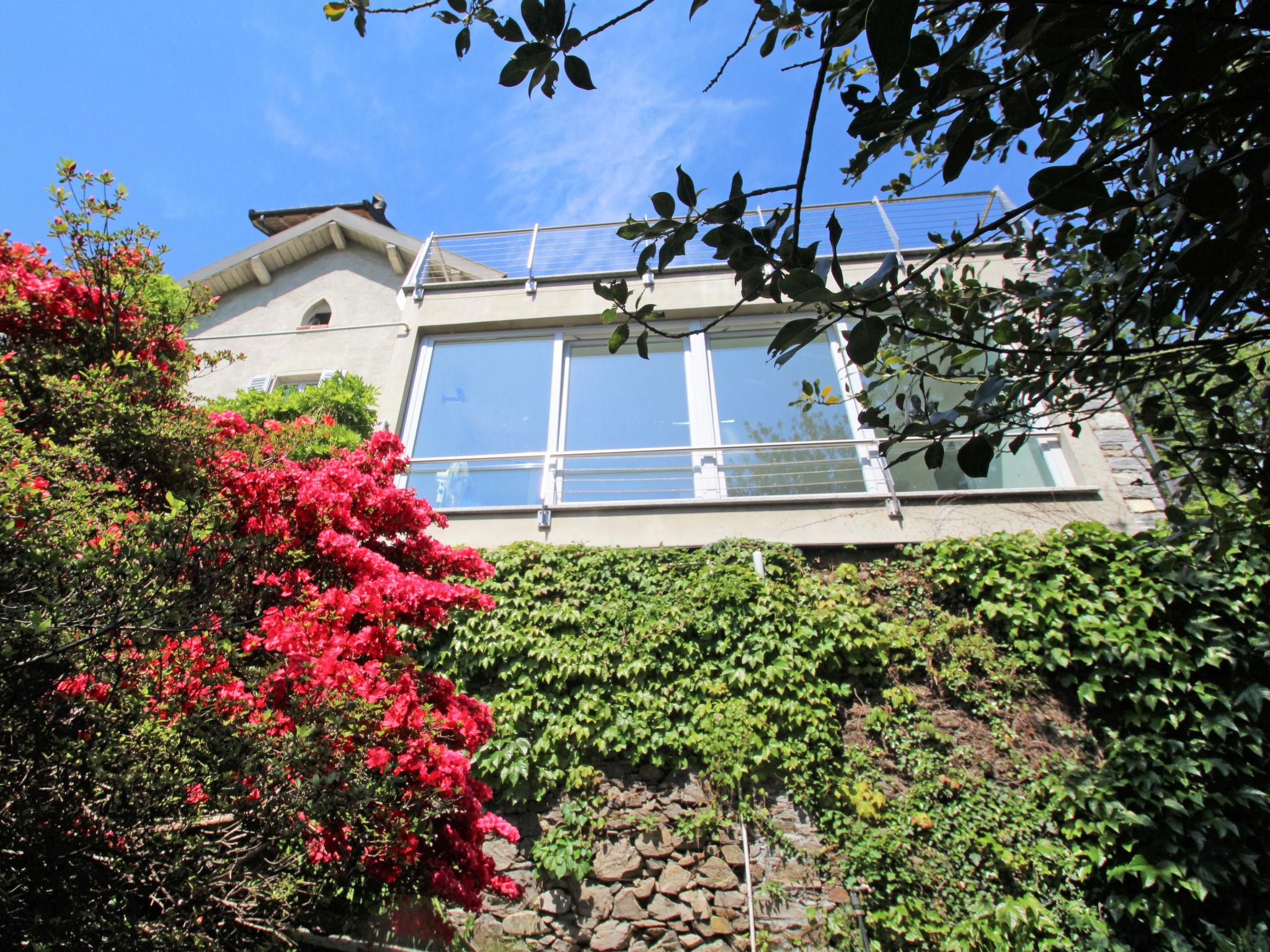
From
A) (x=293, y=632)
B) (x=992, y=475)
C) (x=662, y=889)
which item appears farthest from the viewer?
(x=992, y=475)

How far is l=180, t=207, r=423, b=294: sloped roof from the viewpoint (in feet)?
34.3

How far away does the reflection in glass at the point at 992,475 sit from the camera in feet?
20.2

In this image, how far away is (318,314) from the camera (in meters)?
10.6

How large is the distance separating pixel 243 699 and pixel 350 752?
0.52 meters

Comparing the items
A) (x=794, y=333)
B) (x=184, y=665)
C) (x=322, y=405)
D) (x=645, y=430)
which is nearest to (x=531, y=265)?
(x=645, y=430)

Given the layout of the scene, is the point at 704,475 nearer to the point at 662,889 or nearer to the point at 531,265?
the point at 662,889

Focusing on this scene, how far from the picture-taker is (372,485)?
3979mm

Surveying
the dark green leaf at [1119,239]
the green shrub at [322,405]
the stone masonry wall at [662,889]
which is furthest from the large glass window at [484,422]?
the dark green leaf at [1119,239]

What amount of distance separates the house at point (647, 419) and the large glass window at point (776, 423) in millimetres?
22

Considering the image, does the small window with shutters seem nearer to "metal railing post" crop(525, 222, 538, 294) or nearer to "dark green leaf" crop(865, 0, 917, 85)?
"metal railing post" crop(525, 222, 538, 294)

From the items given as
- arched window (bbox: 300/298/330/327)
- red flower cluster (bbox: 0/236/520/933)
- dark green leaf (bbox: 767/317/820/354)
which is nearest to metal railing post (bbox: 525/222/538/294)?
arched window (bbox: 300/298/330/327)

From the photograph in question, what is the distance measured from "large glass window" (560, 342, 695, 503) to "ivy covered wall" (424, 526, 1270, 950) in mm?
1148

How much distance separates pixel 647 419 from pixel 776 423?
1.45m

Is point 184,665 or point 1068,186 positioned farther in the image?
point 184,665
